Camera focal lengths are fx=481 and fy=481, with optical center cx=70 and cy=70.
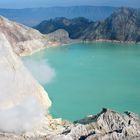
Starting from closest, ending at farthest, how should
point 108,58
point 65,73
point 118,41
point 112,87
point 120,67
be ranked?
point 112,87, point 65,73, point 120,67, point 108,58, point 118,41

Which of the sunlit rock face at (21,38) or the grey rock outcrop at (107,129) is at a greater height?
the grey rock outcrop at (107,129)

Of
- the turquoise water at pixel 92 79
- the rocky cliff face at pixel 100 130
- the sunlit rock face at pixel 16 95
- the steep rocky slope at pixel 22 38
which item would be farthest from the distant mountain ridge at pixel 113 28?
the rocky cliff face at pixel 100 130

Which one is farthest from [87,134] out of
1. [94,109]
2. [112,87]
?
[112,87]

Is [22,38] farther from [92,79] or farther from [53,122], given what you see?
[53,122]

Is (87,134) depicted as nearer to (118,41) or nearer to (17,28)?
(17,28)

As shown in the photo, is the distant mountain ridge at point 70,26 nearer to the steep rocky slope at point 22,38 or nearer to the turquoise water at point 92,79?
the steep rocky slope at point 22,38

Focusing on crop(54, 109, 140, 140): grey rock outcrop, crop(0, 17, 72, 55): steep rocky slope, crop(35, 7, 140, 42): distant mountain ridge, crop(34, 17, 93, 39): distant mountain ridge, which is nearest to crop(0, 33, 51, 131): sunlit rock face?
crop(54, 109, 140, 140): grey rock outcrop

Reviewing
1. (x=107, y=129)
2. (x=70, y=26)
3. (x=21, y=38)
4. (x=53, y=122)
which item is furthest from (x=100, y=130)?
(x=70, y=26)
